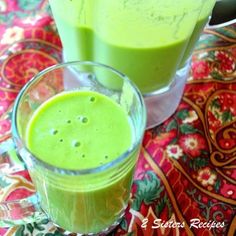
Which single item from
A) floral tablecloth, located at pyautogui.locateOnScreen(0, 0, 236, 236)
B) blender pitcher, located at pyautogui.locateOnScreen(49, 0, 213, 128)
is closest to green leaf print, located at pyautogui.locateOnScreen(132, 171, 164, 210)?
floral tablecloth, located at pyautogui.locateOnScreen(0, 0, 236, 236)

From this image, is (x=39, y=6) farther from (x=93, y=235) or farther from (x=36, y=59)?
(x=93, y=235)

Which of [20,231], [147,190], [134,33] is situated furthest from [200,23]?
[20,231]

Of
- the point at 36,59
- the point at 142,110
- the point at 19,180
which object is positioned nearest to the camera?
the point at 142,110

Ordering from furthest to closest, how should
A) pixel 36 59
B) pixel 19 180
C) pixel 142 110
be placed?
pixel 36 59, pixel 19 180, pixel 142 110

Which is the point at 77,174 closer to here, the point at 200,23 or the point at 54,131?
the point at 54,131

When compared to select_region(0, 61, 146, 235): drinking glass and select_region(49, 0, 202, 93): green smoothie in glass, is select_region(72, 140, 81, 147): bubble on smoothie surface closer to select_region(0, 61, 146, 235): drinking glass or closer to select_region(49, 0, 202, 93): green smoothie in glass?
select_region(0, 61, 146, 235): drinking glass

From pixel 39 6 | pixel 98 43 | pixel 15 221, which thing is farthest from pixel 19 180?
pixel 39 6
